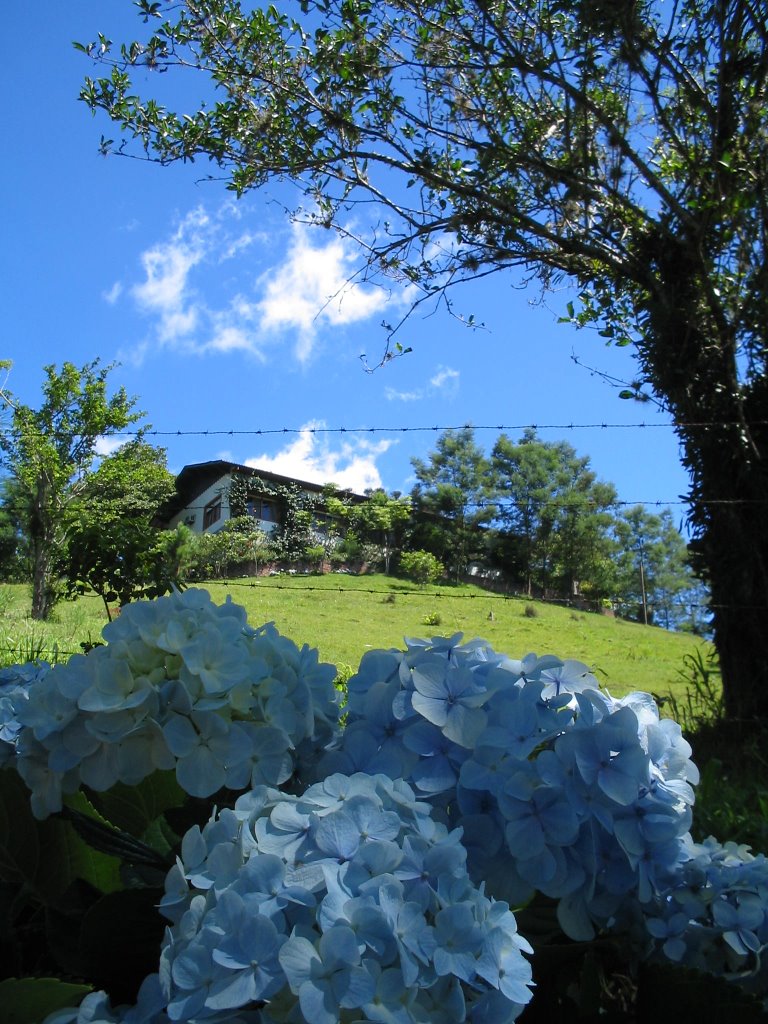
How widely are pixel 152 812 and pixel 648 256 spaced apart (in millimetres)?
4542

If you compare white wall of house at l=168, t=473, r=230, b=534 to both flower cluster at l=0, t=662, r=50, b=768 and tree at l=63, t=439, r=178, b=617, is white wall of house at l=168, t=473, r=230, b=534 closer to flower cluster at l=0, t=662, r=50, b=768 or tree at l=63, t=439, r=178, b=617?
tree at l=63, t=439, r=178, b=617

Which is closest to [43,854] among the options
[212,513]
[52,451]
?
[212,513]

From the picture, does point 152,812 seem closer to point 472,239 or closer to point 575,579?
point 472,239

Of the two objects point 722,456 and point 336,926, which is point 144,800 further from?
point 722,456

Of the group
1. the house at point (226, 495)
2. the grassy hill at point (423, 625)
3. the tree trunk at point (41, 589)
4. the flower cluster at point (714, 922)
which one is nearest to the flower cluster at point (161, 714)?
the flower cluster at point (714, 922)

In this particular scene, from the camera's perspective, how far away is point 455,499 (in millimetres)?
6215

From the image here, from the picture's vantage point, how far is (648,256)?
15.0ft

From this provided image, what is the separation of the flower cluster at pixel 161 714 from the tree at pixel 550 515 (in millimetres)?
4946

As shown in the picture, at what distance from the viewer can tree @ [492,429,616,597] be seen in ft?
20.1

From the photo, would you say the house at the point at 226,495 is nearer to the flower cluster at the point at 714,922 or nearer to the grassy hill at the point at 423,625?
the grassy hill at the point at 423,625

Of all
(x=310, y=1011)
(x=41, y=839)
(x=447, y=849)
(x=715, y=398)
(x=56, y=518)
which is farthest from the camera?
(x=56, y=518)

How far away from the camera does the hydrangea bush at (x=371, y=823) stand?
1.52 feet

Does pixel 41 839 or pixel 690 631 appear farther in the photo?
pixel 690 631

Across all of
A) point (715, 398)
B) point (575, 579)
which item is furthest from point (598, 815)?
point (575, 579)
